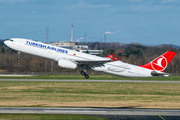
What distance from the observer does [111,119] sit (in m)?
22.0

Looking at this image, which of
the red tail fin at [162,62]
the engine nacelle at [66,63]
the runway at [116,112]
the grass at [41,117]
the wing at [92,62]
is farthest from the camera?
the red tail fin at [162,62]

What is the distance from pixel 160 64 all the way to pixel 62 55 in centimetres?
2113

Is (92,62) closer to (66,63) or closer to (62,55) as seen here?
(66,63)

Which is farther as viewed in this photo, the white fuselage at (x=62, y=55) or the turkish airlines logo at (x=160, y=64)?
the turkish airlines logo at (x=160, y=64)

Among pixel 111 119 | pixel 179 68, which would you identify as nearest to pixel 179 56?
pixel 179 68

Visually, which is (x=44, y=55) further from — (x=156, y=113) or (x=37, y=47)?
(x=156, y=113)

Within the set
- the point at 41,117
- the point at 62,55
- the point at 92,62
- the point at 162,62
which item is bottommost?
the point at 41,117

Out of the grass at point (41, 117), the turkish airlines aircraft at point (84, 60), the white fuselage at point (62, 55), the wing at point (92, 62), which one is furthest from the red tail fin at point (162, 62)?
the grass at point (41, 117)

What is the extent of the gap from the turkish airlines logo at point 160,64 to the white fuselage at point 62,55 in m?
1.59

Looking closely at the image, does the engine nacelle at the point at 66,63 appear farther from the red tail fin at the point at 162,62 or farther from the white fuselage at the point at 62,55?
the red tail fin at the point at 162,62

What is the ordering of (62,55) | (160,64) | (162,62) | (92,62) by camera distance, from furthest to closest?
1. (160,64)
2. (162,62)
3. (92,62)
4. (62,55)

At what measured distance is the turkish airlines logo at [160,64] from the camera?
54.9 meters

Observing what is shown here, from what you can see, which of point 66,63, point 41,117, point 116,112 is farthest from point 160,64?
point 41,117

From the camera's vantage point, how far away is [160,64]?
55.4 metres
